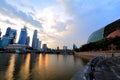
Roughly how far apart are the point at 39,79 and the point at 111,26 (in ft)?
507

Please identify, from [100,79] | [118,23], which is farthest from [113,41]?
[100,79]

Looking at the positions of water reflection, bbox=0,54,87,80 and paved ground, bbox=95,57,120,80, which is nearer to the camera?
paved ground, bbox=95,57,120,80

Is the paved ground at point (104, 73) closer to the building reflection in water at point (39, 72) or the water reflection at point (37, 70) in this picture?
the water reflection at point (37, 70)

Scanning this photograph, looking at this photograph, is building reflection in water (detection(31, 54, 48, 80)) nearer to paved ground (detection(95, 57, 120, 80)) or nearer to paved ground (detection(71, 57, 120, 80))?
paved ground (detection(71, 57, 120, 80))

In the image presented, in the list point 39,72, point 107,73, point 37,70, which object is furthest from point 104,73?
point 37,70

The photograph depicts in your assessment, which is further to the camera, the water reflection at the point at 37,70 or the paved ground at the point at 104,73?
the water reflection at the point at 37,70

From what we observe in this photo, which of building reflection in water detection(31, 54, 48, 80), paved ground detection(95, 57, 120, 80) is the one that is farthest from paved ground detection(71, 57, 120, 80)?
building reflection in water detection(31, 54, 48, 80)

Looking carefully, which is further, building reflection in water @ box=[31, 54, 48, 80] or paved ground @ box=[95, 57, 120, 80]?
building reflection in water @ box=[31, 54, 48, 80]

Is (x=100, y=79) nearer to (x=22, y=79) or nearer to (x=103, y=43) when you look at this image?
(x=22, y=79)

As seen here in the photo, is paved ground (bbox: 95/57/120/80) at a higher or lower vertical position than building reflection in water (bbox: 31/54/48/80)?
higher

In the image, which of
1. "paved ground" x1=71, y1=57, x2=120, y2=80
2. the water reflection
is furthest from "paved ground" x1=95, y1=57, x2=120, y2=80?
the water reflection

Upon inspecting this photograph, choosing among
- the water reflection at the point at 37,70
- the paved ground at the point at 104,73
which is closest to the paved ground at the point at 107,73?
the paved ground at the point at 104,73

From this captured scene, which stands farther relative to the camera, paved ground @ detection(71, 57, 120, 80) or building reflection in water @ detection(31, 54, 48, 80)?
building reflection in water @ detection(31, 54, 48, 80)

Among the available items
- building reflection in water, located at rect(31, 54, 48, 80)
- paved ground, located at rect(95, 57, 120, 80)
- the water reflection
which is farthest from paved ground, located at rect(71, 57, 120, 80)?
building reflection in water, located at rect(31, 54, 48, 80)
